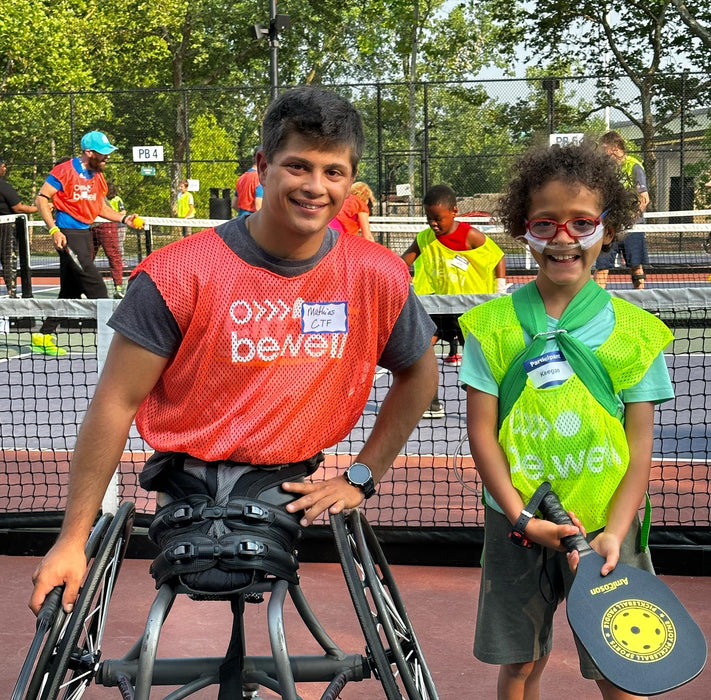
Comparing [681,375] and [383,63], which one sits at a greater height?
[383,63]

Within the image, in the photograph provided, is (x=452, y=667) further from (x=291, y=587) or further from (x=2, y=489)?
(x=2, y=489)

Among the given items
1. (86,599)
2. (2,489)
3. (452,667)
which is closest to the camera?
(86,599)

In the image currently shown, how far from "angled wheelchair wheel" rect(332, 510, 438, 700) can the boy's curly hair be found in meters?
0.99

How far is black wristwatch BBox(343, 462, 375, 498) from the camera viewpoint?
238 cm

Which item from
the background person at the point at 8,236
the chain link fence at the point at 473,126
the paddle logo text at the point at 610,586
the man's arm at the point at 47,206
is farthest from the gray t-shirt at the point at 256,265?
the chain link fence at the point at 473,126

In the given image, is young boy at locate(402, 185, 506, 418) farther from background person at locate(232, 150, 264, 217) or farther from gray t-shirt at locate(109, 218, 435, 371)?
gray t-shirt at locate(109, 218, 435, 371)

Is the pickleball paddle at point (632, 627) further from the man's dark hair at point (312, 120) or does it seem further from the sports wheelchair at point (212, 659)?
the man's dark hair at point (312, 120)

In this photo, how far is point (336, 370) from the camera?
2.36 meters

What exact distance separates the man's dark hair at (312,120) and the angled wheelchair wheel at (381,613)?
0.81 meters

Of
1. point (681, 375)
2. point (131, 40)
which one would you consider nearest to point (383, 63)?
point (131, 40)

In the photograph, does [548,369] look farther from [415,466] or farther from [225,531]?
[415,466]

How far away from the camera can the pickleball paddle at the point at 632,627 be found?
2221mm

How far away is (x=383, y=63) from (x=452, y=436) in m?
54.1

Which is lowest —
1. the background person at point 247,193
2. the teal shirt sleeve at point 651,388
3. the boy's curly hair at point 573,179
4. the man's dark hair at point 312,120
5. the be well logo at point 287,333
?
the teal shirt sleeve at point 651,388
